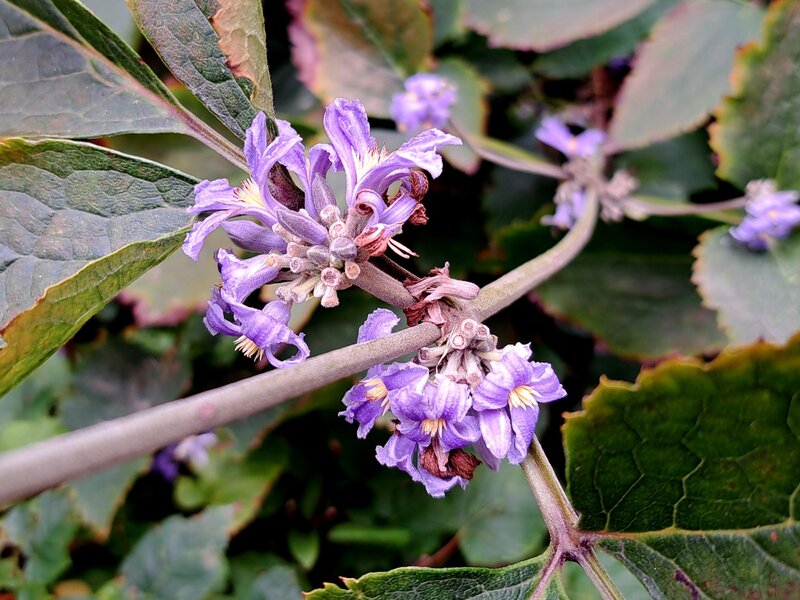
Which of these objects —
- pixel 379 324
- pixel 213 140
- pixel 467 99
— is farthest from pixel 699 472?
pixel 467 99

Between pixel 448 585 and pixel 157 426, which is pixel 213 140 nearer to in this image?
pixel 157 426

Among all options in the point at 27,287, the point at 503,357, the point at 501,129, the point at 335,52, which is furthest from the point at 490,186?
the point at 27,287

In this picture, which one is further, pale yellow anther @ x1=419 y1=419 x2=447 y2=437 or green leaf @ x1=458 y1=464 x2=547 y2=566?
green leaf @ x1=458 y1=464 x2=547 y2=566

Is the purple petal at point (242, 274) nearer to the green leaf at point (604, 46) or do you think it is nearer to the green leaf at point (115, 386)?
the green leaf at point (115, 386)

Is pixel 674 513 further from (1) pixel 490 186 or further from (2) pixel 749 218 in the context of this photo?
(1) pixel 490 186

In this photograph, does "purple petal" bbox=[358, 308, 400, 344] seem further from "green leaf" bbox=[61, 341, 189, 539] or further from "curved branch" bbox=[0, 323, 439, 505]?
"green leaf" bbox=[61, 341, 189, 539]

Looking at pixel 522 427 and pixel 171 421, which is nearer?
pixel 171 421

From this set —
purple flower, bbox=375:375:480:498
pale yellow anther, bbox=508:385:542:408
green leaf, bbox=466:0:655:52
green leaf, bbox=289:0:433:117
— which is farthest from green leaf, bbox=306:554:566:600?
green leaf, bbox=466:0:655:52
